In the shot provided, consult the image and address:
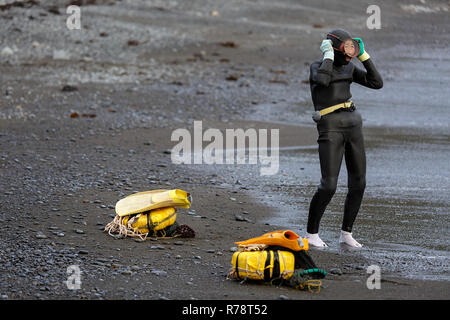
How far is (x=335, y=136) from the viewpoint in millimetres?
7770

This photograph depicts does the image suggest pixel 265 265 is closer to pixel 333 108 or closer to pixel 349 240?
pixel 349 240

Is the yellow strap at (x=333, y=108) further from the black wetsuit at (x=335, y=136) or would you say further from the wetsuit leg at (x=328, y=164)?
the wetsuit leg at (x=328, y=164)

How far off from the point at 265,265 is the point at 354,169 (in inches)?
72.7

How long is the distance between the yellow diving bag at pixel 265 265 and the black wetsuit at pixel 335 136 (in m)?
1.32

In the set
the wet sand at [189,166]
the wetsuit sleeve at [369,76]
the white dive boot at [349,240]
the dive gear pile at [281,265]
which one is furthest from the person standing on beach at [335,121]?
the dive gear pile at [281,265]

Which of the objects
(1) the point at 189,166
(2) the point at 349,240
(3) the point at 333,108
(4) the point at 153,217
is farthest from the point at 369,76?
(1) the point at 189,166

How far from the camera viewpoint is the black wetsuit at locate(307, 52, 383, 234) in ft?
25.5

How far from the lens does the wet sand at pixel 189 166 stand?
23.1 feet

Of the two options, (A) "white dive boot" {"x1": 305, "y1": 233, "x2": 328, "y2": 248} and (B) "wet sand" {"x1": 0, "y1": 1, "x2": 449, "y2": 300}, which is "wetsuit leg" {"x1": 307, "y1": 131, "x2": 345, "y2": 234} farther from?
(B) "wet sand" {"x1": 0, "y1": 1, "x2": 449, "y2": 300}

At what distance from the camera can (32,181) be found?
1041 cm

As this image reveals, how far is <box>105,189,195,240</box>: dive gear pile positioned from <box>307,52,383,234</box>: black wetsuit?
138 centimetres

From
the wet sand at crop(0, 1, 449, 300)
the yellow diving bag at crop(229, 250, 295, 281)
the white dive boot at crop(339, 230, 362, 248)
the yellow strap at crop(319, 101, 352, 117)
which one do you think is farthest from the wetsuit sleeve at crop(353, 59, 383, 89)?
the yellow diving bag at crop(229, 250, 295, 281)

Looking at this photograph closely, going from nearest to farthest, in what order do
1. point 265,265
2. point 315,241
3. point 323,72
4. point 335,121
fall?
point 265,265 < point 323,72 < point 335,121 < point 315,241

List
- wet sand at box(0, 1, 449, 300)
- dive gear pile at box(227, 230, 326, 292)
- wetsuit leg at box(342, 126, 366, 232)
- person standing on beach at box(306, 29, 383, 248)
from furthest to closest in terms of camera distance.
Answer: wetsuit leg at box(342, 126, 366, 232) < person standing on beach at box(306, 29, 383, 248) < wet sand at box(0, 1, 449, 300) < dive gear pile at box(227, 230, 326, 292)
